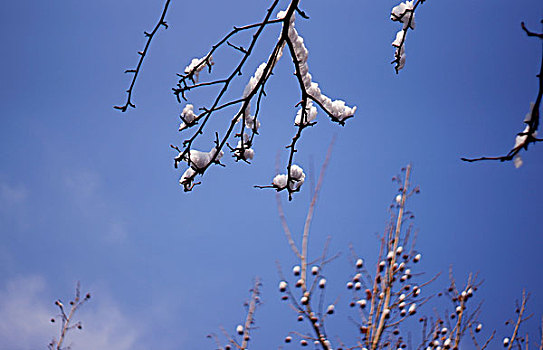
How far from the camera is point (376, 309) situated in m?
3.11

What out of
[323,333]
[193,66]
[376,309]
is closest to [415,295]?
[376,309]

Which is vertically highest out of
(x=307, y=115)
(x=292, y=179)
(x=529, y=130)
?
(x=307, y=115)

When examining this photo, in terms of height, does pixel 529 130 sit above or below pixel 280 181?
below

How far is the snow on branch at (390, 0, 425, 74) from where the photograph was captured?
1173 millimetres

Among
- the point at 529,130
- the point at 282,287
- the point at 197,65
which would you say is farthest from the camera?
the point at 282,287

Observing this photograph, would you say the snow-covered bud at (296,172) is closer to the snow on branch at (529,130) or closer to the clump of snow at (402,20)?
the clump of snow at (402,20)

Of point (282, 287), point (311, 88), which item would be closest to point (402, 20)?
point (311, 88)

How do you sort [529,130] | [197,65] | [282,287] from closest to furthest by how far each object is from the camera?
[529,130] → [197,65] → [282,287]

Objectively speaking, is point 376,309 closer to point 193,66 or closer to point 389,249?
point 389,249

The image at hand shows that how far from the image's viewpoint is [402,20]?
47.0 inches

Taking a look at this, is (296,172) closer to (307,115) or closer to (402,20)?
(307,115)

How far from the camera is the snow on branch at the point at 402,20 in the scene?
1.17 metres

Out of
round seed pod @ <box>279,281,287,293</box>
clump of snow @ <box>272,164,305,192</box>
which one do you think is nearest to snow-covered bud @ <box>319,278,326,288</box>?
round seed pod @ <box>279,281,287,293</box>

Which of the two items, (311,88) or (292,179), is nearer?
(311,88)
